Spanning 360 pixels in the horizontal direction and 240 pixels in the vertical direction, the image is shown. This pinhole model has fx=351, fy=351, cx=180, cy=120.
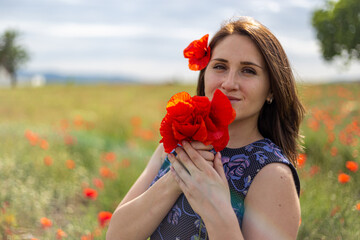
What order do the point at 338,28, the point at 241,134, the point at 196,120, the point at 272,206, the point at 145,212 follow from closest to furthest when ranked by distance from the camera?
the point at 196,120
the point at 272,206
the point at 145,212
the point at 241,134
the point at 338,28

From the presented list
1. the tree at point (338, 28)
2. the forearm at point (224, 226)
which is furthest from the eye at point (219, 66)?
the tree at point (338, 28)

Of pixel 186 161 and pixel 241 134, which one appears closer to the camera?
pixel 186 161

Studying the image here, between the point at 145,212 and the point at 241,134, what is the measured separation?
0.62m

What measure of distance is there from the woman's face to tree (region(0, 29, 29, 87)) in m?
51.0

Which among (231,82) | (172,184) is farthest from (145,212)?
(231,82)

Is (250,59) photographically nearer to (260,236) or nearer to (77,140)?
(260,236)

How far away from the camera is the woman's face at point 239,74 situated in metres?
1.66

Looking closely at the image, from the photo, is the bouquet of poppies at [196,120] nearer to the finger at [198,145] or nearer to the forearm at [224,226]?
the finger at [198,145]

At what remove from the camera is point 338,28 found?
8.74m

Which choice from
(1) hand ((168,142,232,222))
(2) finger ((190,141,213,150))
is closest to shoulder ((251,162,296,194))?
(1) hand ((168,142,232,222))

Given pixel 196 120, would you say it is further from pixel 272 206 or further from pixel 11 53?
pixel 11 53

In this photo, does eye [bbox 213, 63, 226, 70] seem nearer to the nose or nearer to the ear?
the nose

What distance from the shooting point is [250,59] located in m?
1.70

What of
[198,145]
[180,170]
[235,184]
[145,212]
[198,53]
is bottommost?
[145,212]
